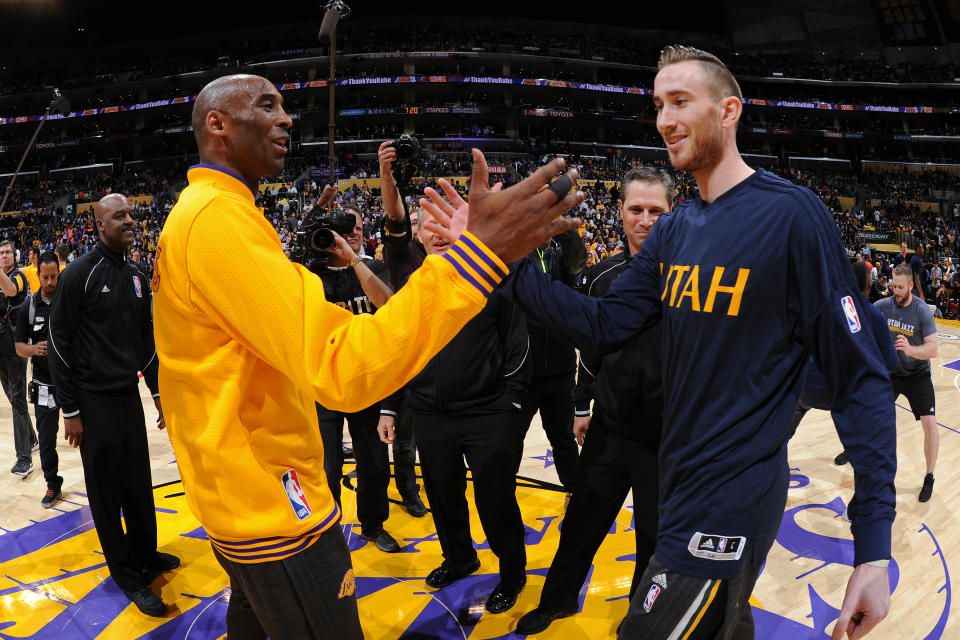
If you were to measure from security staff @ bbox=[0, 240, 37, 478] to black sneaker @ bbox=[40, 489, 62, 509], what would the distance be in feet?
2.62

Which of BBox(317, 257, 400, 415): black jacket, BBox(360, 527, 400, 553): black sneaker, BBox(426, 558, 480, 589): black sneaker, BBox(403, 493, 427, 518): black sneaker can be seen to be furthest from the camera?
BBox(403, 493, 427, 518): black sneaker

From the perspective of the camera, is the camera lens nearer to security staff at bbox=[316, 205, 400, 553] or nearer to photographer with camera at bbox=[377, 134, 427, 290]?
photographer with camera at bbox=[377, 134, 427, 290]

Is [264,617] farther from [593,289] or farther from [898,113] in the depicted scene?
[898,113]

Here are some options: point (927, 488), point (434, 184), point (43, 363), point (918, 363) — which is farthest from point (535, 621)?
point (434, 184)

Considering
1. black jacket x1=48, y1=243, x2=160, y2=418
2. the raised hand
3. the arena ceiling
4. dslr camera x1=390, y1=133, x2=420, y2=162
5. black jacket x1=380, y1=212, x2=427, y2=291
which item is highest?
the arena ceiling

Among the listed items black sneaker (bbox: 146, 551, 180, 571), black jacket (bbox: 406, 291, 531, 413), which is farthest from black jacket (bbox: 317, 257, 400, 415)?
black sneaker (bbox: 146, 551, 180, 571)

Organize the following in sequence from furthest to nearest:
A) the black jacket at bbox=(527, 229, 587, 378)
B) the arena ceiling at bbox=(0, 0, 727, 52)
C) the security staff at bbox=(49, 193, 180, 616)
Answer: the arena ceiling at bbox=(0, 0, 727, 52), the black jacket at bbox=(527, 229, 587, 378), the security staff at bbox=(49, 193, 180, 616)

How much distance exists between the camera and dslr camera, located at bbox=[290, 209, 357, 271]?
8.86ft

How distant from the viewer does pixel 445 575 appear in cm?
346

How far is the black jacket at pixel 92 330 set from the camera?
3.32 m

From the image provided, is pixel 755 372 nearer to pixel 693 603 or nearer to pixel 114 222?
pixel 693 603

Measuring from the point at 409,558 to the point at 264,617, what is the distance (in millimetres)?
2179

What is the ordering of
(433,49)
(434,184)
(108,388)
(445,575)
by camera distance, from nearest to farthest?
1. (108,388)
2. (445,575)
3. (434,184)
4. (433,49)

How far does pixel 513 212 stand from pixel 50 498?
5053mm
